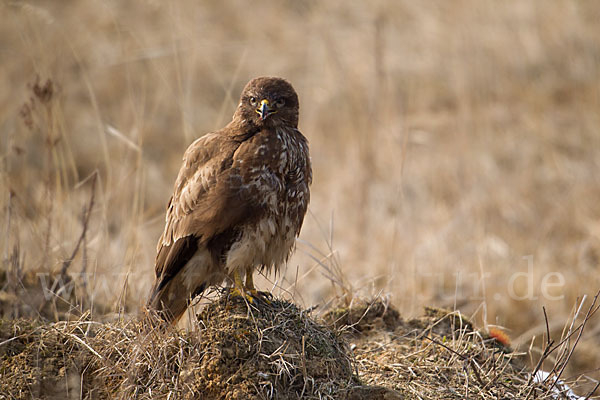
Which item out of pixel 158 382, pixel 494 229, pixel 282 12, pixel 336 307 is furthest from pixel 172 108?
pixel 158 382

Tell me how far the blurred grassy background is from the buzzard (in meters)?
0.92

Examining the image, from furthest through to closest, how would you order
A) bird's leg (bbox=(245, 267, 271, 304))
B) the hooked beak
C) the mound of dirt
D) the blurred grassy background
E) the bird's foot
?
the blurred grassy background, the hooked beak, bird's leg (bbox=(245, 267, 271, 304)), the bird's foot, the mound of dirt

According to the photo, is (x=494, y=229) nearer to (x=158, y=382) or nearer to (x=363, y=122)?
(x=363, y=122)

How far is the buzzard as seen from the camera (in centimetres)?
309

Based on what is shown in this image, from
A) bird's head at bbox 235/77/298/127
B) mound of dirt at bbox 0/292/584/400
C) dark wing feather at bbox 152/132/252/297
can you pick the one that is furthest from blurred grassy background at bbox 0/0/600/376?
mound of dirt at bbox 0/292/584/400

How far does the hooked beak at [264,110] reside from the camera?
3251mm

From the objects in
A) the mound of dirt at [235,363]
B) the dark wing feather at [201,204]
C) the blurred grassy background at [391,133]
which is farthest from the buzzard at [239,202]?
the blurred grassy background at [391,133]

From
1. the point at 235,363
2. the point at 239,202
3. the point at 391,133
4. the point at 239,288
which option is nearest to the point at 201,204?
the point at 239,202

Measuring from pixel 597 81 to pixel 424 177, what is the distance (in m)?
2.76

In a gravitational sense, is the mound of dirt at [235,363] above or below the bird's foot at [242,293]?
below

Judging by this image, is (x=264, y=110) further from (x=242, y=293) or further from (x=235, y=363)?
(x=235, y=363)

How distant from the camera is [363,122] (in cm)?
793

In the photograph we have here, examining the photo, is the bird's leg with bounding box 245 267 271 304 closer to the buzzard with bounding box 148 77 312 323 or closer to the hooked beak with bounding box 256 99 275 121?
the buzzard with bounding box 148 77 312 323

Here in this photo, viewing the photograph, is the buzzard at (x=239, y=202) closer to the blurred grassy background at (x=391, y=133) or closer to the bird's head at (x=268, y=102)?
the bird's head at (x=268, y=102)
